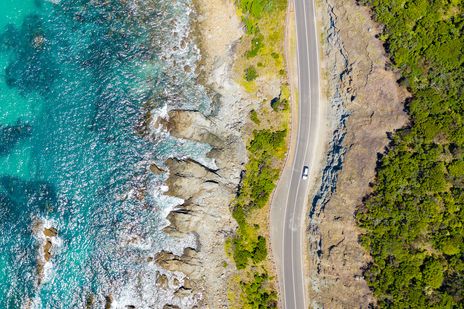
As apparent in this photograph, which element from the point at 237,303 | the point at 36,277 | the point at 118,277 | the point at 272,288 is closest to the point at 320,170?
the point at 272,288

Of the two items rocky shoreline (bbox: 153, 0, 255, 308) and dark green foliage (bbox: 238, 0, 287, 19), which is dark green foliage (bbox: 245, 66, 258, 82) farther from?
dark green foliage (bbox: 238, 0, 287, 19)

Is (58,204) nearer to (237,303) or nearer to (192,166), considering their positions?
(192,166)

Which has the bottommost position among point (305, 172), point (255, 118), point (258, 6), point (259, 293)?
point (259, 293)

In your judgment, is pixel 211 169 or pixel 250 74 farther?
pixel 211 169

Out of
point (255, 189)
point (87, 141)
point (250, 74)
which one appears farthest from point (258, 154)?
point (87, 141)

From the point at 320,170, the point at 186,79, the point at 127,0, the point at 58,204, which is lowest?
the point at 58,204

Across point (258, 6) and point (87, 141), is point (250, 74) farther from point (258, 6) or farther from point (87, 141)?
point (87, 141)
